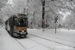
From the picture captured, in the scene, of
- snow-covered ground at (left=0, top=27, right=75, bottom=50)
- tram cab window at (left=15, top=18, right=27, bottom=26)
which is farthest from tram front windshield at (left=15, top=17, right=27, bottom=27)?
snow-covered ground at (left=0, top=27, right=75, bottom=50)

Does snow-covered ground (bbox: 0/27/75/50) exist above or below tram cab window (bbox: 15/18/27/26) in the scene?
below

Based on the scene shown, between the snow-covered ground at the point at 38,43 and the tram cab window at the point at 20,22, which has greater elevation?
the tram cab window at the point at 20,22

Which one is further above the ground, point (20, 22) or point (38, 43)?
point (20, 22)

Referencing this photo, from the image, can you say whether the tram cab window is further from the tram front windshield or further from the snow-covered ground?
the snow-covered ground

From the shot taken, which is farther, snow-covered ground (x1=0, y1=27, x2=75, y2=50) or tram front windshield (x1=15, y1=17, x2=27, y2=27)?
tram front windshield (x1=15, y1=17, x2=27, y2=27)

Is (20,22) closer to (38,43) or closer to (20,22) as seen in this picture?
(20,22)

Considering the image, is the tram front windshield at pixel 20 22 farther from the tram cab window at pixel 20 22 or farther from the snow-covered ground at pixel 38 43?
the snow-covered ground at pixel 38 43

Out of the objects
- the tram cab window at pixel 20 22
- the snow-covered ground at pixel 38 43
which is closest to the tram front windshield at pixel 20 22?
the tram cab window at pixel 20 22

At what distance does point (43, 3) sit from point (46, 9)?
1.85m

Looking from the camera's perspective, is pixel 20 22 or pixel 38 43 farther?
pixel 20 22

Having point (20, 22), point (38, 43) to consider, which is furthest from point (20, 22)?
point (38, 43)

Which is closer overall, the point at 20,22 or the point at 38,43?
the point at 38,43

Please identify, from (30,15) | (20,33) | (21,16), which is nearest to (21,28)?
(20,33)

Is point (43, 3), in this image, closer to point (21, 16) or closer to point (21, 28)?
point (21, 16)
